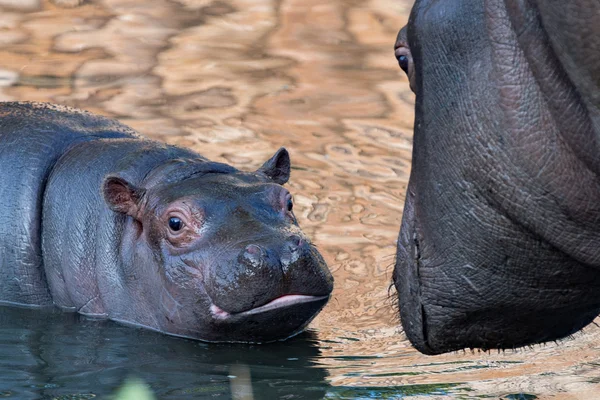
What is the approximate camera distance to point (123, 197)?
19.9 ft

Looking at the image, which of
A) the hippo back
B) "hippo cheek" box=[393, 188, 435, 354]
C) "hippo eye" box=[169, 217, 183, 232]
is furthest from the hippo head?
"hippo cheek" box=[393, 188, 435, 354]

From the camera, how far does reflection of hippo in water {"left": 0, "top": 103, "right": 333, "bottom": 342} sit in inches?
217

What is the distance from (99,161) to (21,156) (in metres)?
0.42

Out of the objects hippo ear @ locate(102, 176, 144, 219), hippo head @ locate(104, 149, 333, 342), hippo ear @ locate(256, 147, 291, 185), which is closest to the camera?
hippo head @ locate(104, 149, 333, 342)

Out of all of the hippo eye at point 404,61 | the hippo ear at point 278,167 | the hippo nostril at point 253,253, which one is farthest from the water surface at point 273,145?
the hippo eye at point 404,61

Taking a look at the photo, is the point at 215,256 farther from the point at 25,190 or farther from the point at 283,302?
the point at 25,190

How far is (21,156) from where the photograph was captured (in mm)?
6449

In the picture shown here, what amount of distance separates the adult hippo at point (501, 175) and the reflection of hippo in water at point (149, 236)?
1.30 m

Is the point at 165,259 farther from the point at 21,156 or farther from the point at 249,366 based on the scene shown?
the point at 21,156

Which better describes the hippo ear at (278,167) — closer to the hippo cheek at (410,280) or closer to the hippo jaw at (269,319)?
the hippo jaw at (269,319)

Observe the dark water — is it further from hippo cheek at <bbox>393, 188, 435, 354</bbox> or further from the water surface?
hippo cheek at <bbox>393, 188, 435, 354</bbox>

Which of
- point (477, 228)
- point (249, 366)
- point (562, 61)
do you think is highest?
point (562, 61)

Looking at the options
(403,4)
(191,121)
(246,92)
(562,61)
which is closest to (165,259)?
(562,61)

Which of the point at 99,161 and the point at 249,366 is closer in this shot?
the point at 249,366
